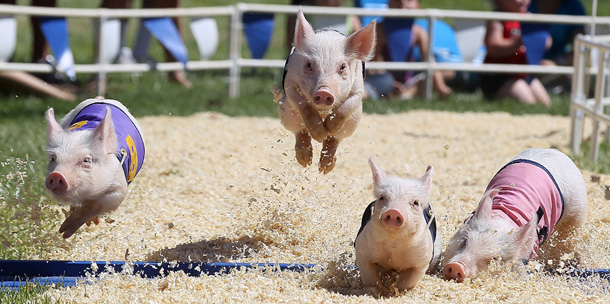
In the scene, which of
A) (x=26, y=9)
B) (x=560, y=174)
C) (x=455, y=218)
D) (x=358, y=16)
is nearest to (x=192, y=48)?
(x=358, y=16)

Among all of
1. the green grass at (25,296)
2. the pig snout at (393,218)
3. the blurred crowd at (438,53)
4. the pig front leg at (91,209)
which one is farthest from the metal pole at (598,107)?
the green grass at (25,296)

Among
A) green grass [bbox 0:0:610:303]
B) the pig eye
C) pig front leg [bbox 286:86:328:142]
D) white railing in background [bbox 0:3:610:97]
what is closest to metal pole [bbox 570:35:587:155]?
green grass [bbox 0:0:610:303]

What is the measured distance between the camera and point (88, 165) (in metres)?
4.42

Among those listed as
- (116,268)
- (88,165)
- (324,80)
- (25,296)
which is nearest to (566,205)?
(324,80)

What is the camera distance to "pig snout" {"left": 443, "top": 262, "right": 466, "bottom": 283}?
173 inches

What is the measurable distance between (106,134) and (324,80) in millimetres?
1244

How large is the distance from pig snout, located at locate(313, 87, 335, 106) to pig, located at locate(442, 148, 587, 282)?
1.00 metres

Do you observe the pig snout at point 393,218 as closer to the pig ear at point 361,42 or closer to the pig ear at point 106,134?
the pig ear at point 361,42

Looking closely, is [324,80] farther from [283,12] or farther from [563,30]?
[563,30]

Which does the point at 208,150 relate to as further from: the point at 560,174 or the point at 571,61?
the point at 571,61

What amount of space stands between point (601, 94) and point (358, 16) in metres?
4.47

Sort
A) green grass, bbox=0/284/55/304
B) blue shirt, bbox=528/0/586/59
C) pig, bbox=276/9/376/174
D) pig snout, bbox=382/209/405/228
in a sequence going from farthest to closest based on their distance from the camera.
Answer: blue shirt, bbox=528/0/586/59
pig, bbox=276/9/376/174
green grass, bbox=0/284/55/304
pig snout, bbox=382/209/405/228

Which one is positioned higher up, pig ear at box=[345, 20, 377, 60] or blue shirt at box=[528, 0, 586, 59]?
pig ear at box=[345, 20, 377, 60]

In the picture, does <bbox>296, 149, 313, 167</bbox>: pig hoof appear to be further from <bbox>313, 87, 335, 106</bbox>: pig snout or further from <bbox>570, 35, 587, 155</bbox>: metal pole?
<bbox>570, 35, 587, 155</bbox>: metal pole
